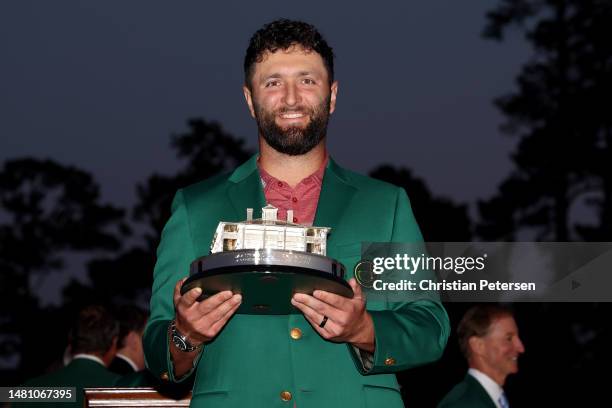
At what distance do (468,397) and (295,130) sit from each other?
19.5 feet

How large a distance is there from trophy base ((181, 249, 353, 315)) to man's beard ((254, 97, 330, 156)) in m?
0.71

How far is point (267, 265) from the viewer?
114 inches

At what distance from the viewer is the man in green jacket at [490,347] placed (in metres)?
9.48

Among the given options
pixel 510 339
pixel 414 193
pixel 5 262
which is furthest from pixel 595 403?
pixel 5 262

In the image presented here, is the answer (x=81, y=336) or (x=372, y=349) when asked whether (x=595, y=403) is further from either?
(x=372, y=349)

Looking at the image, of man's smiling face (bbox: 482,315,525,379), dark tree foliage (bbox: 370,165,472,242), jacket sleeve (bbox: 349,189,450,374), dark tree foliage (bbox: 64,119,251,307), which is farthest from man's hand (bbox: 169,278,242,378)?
dark tree foliage (bbox: 64,119,251,307)

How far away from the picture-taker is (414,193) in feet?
101

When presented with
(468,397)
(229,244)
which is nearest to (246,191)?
(229,244)

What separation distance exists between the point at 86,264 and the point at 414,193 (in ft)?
76.5

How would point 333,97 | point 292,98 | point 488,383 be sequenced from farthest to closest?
point 488,383 < point 333,97 < point 292,98

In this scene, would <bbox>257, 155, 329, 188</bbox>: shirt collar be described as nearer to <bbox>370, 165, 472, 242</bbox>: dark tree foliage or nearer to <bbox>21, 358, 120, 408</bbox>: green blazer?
<bbox>21, 358, 120, 408</bbox>: green blazer

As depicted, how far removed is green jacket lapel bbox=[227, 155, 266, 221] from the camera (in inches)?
141

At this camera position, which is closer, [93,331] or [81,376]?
[81,376]

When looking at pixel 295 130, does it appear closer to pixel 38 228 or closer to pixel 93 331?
pixel 93 331
